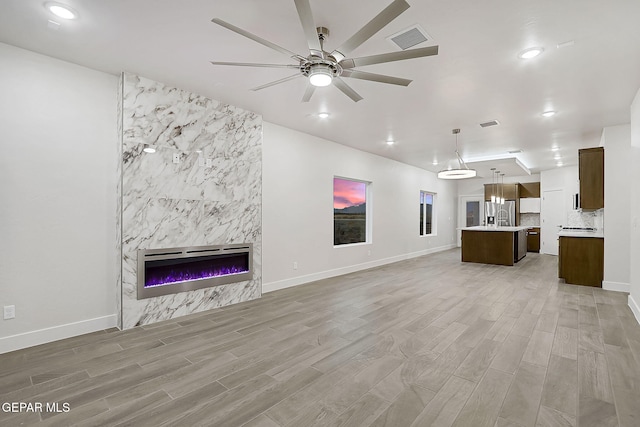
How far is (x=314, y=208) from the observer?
240 inches

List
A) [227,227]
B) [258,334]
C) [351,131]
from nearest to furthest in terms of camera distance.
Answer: [258,334] → [227,227] → [351,131]

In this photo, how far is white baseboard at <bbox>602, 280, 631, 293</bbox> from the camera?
5183 mm

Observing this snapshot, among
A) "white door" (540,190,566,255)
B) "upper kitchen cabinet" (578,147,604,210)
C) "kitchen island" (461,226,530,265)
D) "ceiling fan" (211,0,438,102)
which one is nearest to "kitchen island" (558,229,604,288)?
"upper kitchen cabinet" (578,147,604,210)

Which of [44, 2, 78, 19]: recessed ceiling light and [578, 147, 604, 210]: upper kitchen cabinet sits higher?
[44, 2, 78, 19]: recessed ceiling light

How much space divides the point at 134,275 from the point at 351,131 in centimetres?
427

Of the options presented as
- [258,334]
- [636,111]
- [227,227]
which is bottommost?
[258,334]

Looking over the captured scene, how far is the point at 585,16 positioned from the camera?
242 centimetres

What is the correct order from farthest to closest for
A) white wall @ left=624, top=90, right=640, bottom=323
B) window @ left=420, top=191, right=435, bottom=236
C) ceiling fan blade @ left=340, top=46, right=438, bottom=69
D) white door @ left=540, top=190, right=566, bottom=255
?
1. window @ left=420, top=191, right=435, bottom=236
2. white door @ left=540, top=190, right=566, bottom=255
3. white wall @ left=624, top=90, right=640, bottom=323
4. ceiling fan blade @ left=340, top=46, right=438, bottom=69

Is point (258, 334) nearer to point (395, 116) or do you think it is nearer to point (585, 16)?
point (395, 116)

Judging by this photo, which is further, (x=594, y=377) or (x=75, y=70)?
(x=75, y=70)

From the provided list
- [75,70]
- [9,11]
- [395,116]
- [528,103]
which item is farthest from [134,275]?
[528,103]

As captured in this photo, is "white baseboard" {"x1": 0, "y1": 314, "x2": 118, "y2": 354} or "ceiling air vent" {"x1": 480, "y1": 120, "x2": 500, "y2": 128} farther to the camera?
"ceiling air vent" {"x1": 480, "y1": 120, "x2": 500, "y2": 128}

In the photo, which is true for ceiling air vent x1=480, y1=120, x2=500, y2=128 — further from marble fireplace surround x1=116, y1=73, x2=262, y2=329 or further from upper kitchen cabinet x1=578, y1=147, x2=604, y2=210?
marble fireplace surround x1=116, y1=73, x2=262, y2=329

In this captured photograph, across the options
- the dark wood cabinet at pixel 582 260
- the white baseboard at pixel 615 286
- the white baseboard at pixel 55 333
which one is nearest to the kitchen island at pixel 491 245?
the dark wood cabinet at pixel 582 260
